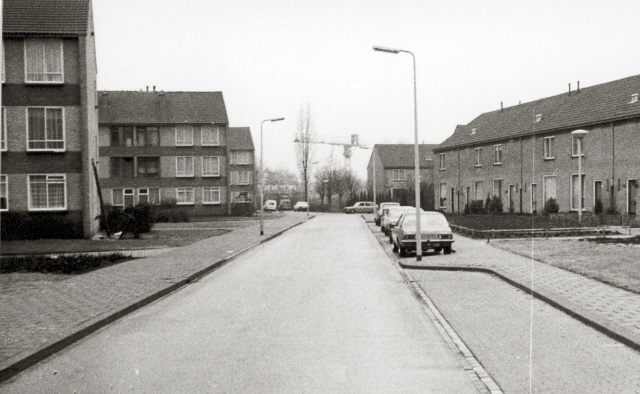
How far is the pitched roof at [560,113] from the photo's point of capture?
38.0 m

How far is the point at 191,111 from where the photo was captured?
61938mm

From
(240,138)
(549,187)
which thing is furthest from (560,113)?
(240,138)

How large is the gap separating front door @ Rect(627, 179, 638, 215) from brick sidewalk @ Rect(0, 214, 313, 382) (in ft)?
81.9

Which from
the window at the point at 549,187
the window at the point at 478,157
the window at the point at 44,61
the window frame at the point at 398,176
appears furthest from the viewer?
the window frame at the point at 398,176

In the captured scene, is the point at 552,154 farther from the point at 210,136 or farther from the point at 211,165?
the point at 210,136

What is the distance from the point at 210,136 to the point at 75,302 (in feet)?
170

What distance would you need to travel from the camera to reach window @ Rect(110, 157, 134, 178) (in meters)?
61.0

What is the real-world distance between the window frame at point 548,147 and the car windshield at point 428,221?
24.0 metres

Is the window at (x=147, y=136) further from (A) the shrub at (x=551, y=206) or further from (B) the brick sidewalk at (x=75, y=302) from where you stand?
(B) the brick sidewalk at (x=75, y=302)

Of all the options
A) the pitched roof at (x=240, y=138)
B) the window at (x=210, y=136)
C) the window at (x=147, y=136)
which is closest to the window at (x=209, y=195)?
the window at (x=210, y=136)

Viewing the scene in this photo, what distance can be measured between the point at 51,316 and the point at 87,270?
6.76 metres

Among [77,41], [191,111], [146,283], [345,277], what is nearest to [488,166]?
[191,111]

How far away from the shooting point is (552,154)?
1693 inches

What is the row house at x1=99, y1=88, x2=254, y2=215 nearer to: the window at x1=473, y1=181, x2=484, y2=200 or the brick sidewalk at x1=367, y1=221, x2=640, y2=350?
the window at x1=473, y1=181, x2=484, y2=200
